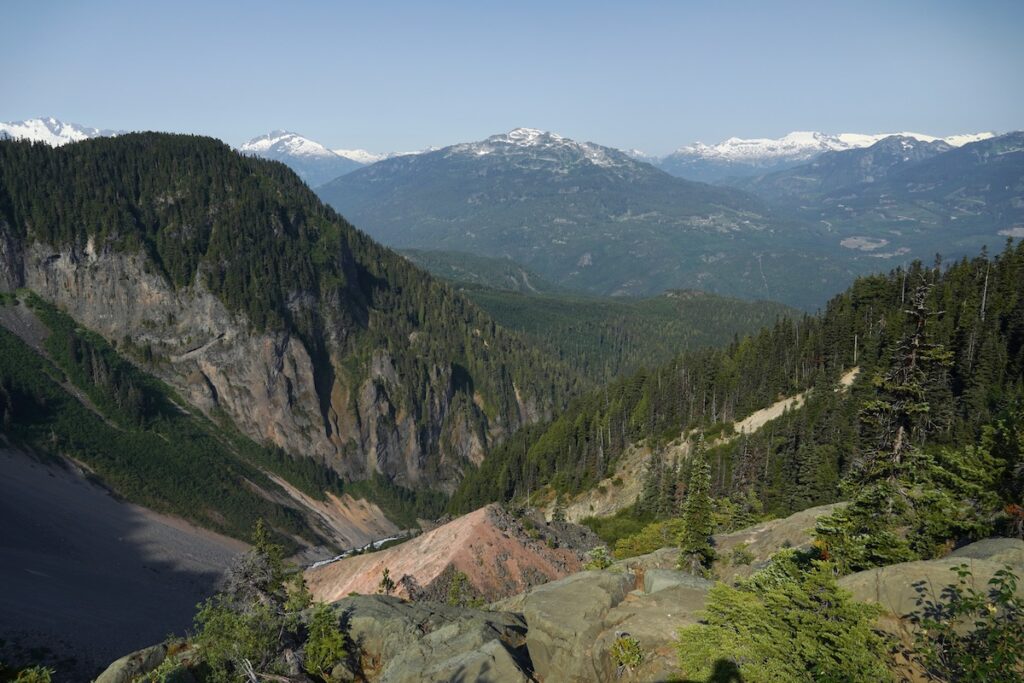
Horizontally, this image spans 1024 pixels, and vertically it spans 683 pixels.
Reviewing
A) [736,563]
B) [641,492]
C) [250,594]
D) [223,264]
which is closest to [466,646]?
[250,594]

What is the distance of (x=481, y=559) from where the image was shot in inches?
2849

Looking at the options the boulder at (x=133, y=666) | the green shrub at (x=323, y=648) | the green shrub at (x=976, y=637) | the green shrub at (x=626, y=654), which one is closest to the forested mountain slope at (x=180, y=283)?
the boulder at (x=133, y=666)

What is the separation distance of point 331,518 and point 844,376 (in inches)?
5143

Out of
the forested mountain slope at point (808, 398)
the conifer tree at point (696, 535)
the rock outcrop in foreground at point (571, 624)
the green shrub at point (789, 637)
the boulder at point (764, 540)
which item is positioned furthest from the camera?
the forested mountain slope at point (808, 398)

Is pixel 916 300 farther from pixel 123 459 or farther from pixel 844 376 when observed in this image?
pixel 123 459

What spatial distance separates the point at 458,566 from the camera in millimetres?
70188

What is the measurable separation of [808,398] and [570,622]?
9712 cm

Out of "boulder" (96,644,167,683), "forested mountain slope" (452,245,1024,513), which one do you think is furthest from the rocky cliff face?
"boulder" (96,644,167,683)

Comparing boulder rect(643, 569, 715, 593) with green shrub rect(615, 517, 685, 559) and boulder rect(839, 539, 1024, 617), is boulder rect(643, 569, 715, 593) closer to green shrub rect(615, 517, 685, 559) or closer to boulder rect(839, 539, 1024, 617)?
boulder rect(839, 539, 1024, 617)

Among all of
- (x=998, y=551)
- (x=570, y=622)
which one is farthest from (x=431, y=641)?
(x=998, y=551)

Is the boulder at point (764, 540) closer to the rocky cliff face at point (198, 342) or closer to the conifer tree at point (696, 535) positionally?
the conifer tree at point (696, 535)

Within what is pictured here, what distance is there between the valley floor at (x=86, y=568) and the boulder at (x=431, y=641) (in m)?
A: 50.4

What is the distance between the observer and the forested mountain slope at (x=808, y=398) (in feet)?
266

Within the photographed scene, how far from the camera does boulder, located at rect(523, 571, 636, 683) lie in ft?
82.6
